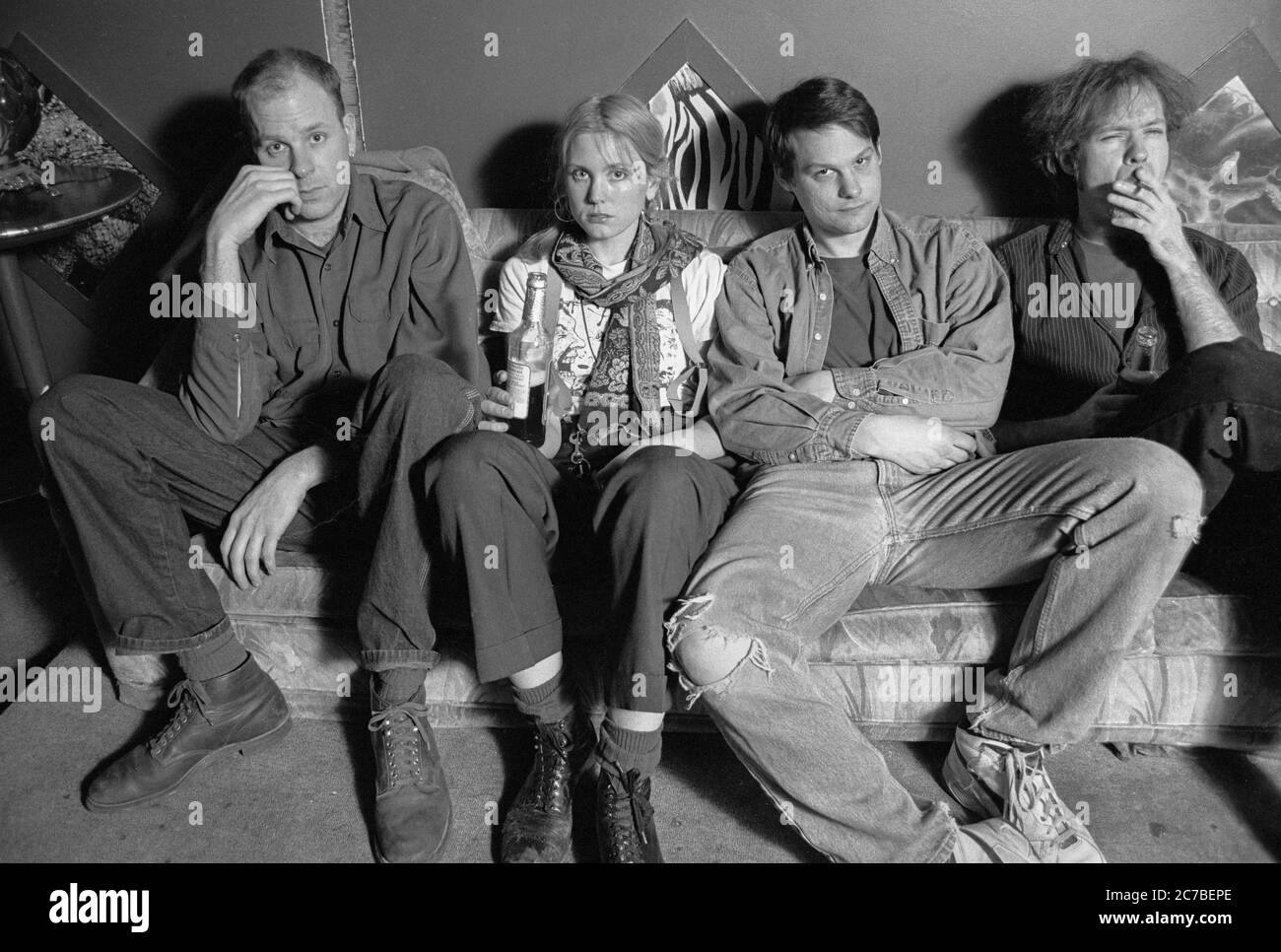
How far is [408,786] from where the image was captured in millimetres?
1654

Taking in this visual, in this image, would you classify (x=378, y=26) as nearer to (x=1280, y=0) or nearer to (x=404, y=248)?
(x=404, y=248)

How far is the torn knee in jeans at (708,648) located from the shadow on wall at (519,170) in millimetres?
1292

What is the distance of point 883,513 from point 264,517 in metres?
1.12

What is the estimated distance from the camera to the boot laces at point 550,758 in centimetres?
165

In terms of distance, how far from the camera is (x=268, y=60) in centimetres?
188

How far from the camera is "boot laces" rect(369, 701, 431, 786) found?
1669 millimetres

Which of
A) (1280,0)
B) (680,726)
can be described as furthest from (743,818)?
(1280,0)

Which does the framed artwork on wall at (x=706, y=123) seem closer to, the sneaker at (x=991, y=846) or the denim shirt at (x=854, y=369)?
the denim shirt at (x=854, y=369)

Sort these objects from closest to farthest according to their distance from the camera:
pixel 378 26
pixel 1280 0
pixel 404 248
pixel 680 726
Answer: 1. pixel 680 726
2. pixel 404 248
3. pixel 1280 0
4. pixel 378 26

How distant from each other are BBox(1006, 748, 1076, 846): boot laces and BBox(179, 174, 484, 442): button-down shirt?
1213mm

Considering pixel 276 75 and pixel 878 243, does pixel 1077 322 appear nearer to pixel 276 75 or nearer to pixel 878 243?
pixel 878 243

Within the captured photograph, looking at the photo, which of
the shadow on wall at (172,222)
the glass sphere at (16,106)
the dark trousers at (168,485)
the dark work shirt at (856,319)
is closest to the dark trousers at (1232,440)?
the dark work shirt at (856,319)

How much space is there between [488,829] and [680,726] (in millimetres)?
395

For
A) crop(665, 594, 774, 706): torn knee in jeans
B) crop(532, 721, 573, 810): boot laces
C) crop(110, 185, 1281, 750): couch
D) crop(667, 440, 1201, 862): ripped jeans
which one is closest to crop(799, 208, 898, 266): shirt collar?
crop(667, 440, 1201, 862): ripped jeans
